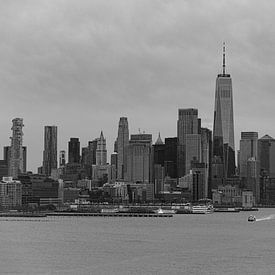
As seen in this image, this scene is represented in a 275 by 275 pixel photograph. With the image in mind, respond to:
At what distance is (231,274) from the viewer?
85250 mm

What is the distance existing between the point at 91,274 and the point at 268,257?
2641 centimetres

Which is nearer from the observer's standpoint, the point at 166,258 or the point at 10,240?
the point at 166,258

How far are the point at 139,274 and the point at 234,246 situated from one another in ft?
125

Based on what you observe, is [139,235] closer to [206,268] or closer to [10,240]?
[10,240]

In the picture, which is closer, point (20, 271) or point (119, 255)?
point (20, 271)

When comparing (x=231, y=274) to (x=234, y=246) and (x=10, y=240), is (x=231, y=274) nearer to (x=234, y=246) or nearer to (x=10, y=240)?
(x=234, y=246)

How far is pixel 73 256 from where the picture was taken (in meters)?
103

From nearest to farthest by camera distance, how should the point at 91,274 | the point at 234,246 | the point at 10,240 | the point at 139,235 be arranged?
the point at 91,274 < the point at 234,246 < the point at 10,240 < the point at 139,235

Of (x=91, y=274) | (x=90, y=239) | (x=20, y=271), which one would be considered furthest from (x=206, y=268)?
(x=90, y=239)

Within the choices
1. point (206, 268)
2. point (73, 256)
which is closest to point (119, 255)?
point (73, 256)

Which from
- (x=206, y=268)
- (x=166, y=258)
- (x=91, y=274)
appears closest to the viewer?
(x=91, y=274)

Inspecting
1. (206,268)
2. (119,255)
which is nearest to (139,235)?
(119,255)

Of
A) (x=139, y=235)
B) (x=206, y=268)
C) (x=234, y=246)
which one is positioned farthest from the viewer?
(x=139, y=235)

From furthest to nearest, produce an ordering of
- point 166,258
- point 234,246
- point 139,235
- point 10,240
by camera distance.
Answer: point 139,235 < point 10,240 < point 234,246 < point 166,258
